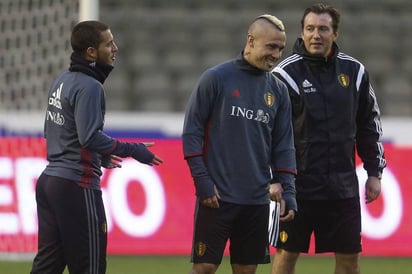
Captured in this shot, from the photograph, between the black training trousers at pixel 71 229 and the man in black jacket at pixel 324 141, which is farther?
the man in black jacket at pixel 324 141

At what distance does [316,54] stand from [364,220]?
4.64 metres

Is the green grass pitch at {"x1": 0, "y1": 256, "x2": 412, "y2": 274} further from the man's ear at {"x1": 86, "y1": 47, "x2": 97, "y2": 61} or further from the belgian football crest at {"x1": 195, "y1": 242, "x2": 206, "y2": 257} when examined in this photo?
the man's ear at {"x1": 86, "y1": 47, "x2": 97, "y2": 61}

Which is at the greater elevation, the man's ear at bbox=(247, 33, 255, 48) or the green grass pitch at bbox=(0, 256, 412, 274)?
the man's ear at bbox=(247, 33, 255, 48)

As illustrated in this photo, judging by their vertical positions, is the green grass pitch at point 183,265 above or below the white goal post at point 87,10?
below

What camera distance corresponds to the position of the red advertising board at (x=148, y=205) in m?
10.7

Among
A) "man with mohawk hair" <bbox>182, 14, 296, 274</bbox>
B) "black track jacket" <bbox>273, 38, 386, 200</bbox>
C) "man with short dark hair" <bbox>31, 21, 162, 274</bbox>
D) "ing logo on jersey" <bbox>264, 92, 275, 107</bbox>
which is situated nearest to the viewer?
"man with short dark hair" <bbox>31, 21, 162, 274</bbox>

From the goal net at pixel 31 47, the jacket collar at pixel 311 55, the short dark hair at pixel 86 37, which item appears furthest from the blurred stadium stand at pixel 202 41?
the short dark hair at pixel 86 37

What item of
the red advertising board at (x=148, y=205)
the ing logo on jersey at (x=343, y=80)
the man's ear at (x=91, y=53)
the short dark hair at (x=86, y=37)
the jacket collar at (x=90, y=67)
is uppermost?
the short dark hair at (x=86, y=37)

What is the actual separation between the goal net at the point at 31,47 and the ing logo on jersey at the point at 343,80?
477 cm

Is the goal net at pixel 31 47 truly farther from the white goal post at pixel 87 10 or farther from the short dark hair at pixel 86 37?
the short dark hair at pixel 86 37

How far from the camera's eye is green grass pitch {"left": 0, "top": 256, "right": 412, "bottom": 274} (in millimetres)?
9625

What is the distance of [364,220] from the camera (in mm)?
11094

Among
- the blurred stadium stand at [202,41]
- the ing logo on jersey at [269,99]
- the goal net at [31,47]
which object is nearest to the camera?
the ing logo on jersey at [269,99]

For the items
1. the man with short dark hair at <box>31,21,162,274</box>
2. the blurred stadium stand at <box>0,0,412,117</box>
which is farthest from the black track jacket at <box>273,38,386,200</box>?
the blurred stadium stand at <box>0,0,412,117</box>
